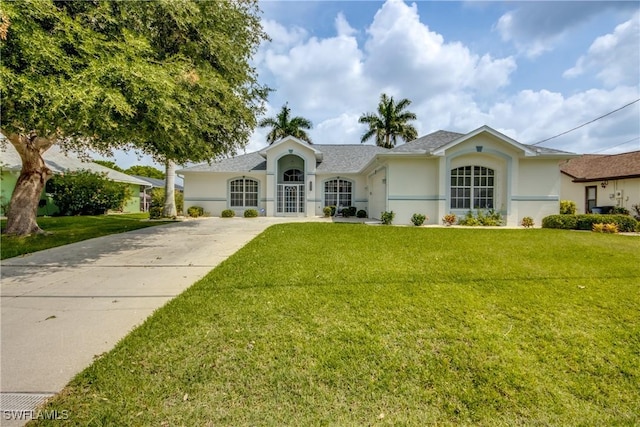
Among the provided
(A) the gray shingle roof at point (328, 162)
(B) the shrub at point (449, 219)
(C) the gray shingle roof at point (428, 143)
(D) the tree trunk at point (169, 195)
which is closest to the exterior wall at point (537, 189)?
(B) the shrub at point (449, 219)

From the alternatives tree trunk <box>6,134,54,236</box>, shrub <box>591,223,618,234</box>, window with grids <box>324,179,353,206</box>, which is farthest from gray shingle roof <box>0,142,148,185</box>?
shrub <box>591,223,618,234</box>

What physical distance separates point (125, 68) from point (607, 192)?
89.7ft

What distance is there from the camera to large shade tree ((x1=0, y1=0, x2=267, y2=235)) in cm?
514

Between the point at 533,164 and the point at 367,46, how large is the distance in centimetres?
1014

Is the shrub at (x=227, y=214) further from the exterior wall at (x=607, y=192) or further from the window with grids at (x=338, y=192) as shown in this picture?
the exterior wall at (x=607, y=192)

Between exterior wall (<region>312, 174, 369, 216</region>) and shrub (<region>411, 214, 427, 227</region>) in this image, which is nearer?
shrub (<region>411, 214, 427, 227</region>)

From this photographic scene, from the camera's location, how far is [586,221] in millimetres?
12812

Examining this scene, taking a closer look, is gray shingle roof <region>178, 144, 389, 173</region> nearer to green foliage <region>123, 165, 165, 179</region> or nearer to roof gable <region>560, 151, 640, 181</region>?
roof gable <region>560, 151, 640, 181</region>

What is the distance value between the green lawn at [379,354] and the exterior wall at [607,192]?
1830 centimetres

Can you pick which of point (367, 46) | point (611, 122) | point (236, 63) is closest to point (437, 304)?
point (236, 63)

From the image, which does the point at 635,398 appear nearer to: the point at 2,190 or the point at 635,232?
the point at 635,232

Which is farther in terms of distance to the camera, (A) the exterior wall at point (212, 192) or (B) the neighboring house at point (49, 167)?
(A) the exterior wall at point (212, 192)

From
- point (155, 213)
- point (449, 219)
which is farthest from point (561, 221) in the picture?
point (155, 213)

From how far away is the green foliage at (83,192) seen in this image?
64.2 feet
